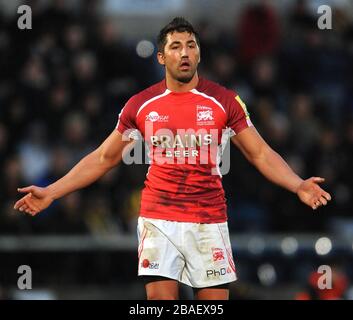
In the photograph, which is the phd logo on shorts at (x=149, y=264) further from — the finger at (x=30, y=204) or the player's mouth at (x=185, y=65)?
the player's mouth at (x=185, y=65)

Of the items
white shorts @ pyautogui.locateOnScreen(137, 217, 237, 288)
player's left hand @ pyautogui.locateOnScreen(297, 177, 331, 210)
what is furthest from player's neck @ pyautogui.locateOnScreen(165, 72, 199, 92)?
player's left hand @ pyautogui.locateOnScreen(297, 177, 331, 210)

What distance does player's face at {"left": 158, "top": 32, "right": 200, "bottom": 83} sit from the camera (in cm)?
883

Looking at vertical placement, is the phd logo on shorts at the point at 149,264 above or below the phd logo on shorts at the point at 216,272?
above

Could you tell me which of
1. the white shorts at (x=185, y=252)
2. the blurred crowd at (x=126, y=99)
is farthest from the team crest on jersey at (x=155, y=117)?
the blurred crowd at (x=126, y=99)

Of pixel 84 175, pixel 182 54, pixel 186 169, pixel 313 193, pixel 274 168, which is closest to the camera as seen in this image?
pixel 313 193

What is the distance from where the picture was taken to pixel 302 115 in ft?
53.3

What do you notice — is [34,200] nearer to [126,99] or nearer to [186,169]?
[186,169]

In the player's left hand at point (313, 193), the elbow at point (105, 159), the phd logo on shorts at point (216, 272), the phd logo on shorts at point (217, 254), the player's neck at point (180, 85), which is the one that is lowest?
the phd logo on shorts at point (216, 272)

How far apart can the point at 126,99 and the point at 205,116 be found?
21.9ft

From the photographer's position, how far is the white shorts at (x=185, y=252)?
350 inches

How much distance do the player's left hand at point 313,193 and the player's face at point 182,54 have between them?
1.18 metres

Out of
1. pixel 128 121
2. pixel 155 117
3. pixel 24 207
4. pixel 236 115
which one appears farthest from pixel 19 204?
pixel 236 115

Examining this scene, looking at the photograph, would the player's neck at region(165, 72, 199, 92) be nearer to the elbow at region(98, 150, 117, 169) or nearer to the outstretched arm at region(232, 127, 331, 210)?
the outstretched arm at region(232, 127, 331, 210)

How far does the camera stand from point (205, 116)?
8891 mm
